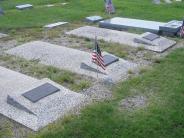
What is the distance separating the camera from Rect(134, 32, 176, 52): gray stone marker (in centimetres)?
1495

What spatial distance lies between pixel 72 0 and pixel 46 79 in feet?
49.9

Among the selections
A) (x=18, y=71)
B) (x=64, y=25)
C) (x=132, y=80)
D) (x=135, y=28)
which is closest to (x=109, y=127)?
(x=132, y=80)

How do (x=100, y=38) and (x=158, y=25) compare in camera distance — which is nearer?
(x=100, y=38)

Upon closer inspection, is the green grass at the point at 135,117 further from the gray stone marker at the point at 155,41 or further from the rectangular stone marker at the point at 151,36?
the rectangular stone marker at the point at 151,36

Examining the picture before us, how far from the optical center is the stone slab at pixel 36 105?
31.8 ft

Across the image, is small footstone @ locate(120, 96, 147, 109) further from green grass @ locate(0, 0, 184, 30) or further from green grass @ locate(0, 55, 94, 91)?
green grass @ locate(0, 0, 184, 30)

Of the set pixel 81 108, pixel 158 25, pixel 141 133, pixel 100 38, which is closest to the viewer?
pixel 141 133

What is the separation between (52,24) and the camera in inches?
746

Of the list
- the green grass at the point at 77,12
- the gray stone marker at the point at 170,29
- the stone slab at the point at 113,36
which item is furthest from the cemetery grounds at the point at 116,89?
the gray stone marker at the point at 170,29

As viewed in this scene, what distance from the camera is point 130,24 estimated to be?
18172mm

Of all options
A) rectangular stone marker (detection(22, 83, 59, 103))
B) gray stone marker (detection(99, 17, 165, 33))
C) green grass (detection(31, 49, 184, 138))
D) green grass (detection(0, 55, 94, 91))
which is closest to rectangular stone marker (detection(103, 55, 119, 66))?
green grass (detection(0, 55, 94, 91))

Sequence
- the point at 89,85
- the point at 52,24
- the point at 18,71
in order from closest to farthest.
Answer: the point at 89,85, the point at 18,71, the point at 52,24

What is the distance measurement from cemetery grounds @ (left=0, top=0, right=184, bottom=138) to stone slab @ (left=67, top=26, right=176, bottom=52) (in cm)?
39

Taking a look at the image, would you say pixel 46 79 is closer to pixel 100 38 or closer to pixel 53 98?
pixel 53 98
